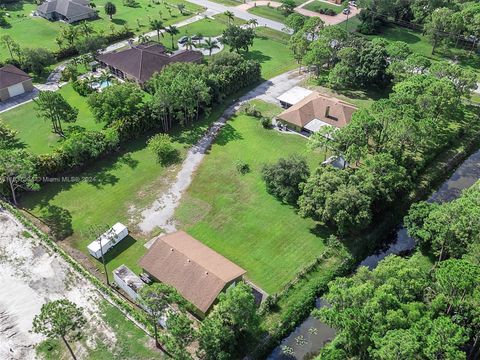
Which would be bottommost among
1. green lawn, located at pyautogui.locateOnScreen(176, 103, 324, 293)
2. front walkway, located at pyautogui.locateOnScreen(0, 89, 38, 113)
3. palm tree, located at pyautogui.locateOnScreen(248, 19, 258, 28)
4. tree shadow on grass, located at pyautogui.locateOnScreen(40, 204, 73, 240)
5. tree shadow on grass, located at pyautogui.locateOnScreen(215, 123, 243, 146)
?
tree shadow on grass, located at pyautogui.locateOnScreen(40, 204, 73, 240)


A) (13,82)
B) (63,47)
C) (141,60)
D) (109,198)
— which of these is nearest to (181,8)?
(63,47)

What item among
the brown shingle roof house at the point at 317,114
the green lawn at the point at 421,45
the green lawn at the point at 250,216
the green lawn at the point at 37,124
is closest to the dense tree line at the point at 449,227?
the green lawn at the point at 250,216

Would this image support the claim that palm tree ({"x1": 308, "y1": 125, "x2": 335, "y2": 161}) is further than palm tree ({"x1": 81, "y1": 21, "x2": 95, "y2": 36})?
No

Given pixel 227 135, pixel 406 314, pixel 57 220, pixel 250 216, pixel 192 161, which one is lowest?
pixel 57 220

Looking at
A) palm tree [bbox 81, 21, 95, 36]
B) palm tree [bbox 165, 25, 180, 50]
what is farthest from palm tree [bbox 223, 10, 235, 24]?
palm tree [bbox 81, 21, 95, 36]

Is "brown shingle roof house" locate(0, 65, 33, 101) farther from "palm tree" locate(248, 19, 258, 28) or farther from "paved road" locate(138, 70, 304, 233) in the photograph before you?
"palm tree" locate(248, 19, 258, 28)

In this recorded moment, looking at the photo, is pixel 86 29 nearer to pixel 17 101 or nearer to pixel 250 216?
pixel 17 101

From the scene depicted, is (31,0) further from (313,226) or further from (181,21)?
(313,226)

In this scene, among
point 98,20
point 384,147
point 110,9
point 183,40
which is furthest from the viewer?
point 98,20
